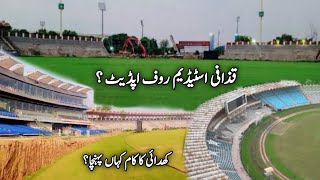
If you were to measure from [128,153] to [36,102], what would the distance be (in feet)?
4.90

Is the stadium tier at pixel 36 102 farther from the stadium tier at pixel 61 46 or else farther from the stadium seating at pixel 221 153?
the stadium seating at pixel 221 153

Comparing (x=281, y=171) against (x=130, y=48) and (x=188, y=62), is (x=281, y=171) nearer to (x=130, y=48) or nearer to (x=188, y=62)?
(x=188, y=62)

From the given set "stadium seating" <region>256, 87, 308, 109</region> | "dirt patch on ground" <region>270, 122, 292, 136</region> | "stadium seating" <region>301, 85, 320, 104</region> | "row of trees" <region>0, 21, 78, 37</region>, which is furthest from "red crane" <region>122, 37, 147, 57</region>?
"stadium seating" <region>301, 85, 320, 104</region>

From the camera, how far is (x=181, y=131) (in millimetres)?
6539

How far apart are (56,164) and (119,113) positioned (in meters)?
1.16

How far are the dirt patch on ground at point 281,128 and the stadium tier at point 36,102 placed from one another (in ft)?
8.21

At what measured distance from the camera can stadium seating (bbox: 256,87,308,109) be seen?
24.4ft

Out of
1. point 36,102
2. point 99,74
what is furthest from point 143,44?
point 36,102

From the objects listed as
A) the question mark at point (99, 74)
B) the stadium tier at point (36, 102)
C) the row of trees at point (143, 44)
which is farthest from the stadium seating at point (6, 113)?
the row of trees at point (143, 44)

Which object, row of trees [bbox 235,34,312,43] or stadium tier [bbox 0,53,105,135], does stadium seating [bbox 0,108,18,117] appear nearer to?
stadium tier [bbox 0,53,105,135]

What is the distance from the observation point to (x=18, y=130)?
5895mm

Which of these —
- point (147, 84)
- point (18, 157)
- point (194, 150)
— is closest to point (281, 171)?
point (194, 150)

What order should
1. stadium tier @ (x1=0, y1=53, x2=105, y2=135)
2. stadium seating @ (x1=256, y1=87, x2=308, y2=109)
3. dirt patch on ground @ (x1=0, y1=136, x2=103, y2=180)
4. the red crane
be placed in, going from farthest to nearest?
1. stadium seating @ (x1=256, y1=87, x2=308, y2=109)
2. the red crane
3. stadium tier @ (x1=0, y1=53, x2=105, y2=135)
4. dirt patch on ground @ (x1=0, y1=136, x2=103, y2=180)

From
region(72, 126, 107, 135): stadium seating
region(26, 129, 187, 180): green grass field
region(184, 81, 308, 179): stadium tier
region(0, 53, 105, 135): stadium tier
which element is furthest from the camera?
region(72, 126, 107, 135): stadium seating
